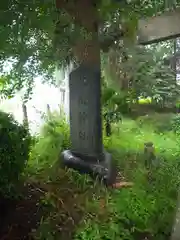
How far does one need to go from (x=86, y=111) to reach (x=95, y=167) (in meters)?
0.41

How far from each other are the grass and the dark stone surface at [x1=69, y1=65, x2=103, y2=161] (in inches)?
8.3

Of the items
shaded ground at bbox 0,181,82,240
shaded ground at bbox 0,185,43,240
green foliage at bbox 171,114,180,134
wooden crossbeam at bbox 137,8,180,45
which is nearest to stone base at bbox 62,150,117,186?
shaded ground at bbox 0,181,82,240

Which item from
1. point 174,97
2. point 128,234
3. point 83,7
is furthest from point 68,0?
point 174,97

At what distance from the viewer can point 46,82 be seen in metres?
2.13

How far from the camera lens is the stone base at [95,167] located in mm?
2305

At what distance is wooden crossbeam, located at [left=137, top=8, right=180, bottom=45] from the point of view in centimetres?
224

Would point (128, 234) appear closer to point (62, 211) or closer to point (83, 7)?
point (62, 211)

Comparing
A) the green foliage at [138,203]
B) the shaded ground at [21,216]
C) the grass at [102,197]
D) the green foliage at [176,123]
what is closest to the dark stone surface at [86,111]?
the grass at [102,197]

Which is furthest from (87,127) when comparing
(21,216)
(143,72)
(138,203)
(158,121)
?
(158,121)

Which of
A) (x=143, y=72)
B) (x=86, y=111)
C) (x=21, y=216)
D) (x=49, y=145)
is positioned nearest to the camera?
(x=21, y=216)

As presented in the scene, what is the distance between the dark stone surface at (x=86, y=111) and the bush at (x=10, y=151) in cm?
51

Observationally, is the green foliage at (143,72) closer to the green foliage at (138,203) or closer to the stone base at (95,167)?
the green foliage at (138,203)

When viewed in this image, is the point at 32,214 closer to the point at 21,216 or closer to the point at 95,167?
the point at 21,216

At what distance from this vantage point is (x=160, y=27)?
228cm
